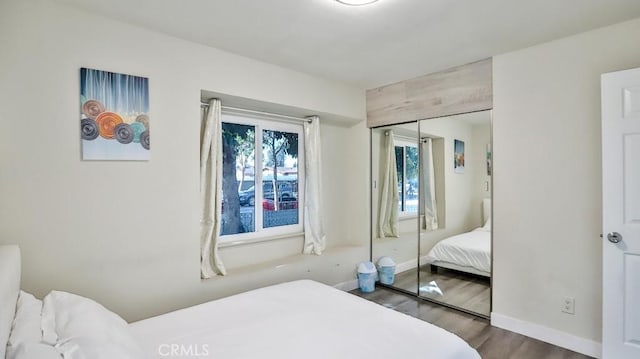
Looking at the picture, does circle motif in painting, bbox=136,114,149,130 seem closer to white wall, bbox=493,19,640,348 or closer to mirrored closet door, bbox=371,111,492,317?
mirrored closet door, bbox=371,111,492,317

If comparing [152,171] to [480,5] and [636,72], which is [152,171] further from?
[636,72]

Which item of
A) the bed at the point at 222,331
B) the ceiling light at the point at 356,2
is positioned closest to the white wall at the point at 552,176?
the bed at the point at 222,331

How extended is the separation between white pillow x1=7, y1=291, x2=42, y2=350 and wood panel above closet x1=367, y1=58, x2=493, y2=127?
3.42 metres

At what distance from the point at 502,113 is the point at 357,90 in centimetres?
169

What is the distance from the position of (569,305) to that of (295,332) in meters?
2.29

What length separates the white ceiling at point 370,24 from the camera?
2.09m

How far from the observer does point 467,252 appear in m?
3.30

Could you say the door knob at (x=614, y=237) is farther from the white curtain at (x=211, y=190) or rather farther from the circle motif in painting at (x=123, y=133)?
the circle motif in painting at (x=123, y=133)

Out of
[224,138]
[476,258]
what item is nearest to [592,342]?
[476,258]

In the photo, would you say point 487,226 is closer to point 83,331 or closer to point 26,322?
point 83,331

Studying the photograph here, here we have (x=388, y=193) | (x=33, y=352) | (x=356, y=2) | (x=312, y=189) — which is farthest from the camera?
(x=388, y=193)

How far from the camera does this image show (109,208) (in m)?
2.25

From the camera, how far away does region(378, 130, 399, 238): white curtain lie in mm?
3959

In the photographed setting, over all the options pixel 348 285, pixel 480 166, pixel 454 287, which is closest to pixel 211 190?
pixel 348 285
